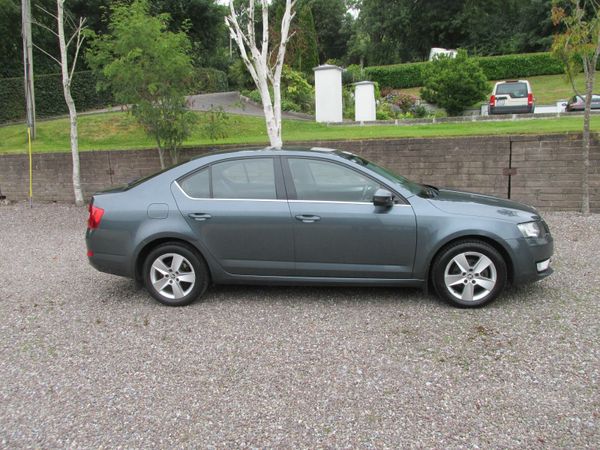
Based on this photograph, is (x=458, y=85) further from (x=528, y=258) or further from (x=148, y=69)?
(x=528, y=258)

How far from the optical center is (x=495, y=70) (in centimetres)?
3522

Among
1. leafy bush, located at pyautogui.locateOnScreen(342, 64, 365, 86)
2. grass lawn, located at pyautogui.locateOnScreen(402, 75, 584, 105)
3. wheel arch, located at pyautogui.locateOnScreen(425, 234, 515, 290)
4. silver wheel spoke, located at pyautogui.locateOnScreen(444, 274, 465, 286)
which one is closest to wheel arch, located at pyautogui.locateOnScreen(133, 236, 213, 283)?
wheel arch, located at pyautogui.locateOnScreen(425, 234, 515, 290)

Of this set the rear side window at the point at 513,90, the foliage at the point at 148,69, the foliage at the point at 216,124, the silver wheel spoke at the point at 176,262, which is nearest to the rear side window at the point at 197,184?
the silver wheel spoke at the point at 176,262

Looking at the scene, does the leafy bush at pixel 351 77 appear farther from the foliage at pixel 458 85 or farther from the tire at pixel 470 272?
the tire at pixel 470 272

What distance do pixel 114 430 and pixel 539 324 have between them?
3.41 meters

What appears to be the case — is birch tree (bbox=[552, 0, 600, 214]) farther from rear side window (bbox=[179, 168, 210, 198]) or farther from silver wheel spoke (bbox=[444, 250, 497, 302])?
rear side window (bbox=[179, 168, 210, 198])

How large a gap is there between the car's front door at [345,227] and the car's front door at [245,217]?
135 mm

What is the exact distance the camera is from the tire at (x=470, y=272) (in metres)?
4.78

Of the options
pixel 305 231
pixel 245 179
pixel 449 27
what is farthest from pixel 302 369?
pixel 449 27

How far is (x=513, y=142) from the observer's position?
360 inches

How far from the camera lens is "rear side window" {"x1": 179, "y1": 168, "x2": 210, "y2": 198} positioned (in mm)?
5191

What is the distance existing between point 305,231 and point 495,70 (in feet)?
113

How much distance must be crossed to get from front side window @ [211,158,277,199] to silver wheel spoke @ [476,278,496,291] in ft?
6.71

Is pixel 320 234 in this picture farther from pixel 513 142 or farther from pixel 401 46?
pixel 401 46
